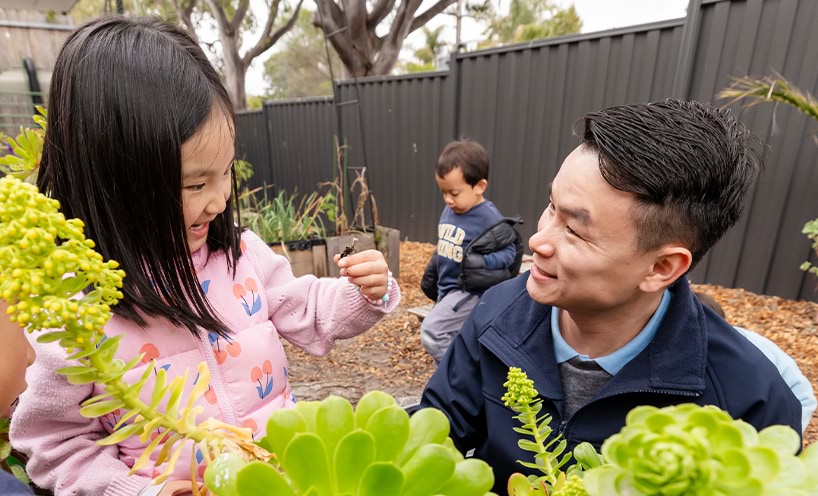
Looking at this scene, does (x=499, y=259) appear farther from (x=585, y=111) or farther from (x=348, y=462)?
(x=348, y=462)

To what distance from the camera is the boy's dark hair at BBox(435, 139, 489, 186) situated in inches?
121

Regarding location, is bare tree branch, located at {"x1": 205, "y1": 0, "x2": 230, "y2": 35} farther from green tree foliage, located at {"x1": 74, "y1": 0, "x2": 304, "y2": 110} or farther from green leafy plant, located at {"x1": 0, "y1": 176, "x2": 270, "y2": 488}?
green leafy plant, located at {"x1": 0, "y1": 176, "x2": 270, "y2": 488}

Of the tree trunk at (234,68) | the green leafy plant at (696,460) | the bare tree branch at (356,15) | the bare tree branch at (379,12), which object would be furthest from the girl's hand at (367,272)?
the tree trunk at (234,68)

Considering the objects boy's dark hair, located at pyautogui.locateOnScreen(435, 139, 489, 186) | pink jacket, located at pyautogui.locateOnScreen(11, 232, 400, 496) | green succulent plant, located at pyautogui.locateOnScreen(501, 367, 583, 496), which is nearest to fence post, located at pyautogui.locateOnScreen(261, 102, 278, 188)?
boy's dark hair, located at pyautogui.locateOnScreen(435, 139, 489, 186)

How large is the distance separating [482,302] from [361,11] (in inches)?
394

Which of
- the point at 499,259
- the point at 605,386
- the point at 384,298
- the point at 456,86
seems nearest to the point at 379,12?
the point at 456,86

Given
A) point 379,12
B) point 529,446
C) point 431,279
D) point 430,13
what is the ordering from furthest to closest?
point 430,13, point 379,12, point 431,279, point 529,446

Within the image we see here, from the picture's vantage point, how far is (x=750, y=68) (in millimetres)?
3594

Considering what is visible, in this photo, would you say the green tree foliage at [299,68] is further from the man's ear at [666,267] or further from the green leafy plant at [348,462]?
the green leafy plant at [348,462]

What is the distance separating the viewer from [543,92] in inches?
193

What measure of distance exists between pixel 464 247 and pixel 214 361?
2.25m

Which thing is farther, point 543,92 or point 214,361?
point 543,92

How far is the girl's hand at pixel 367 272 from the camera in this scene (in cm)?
91

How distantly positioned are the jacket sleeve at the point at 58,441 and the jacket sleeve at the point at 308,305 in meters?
0.46
